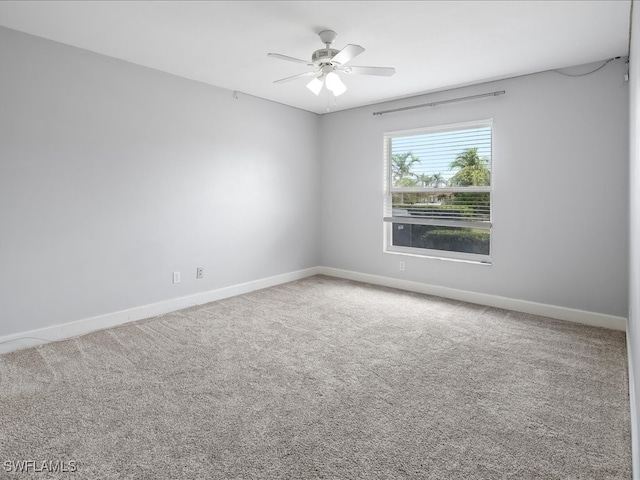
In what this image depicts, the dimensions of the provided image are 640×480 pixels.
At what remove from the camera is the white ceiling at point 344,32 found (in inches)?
100

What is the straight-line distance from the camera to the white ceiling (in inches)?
100

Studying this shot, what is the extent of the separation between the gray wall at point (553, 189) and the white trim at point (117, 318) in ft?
7.35

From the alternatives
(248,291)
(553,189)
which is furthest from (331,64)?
(248,291)

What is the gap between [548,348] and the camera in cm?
309

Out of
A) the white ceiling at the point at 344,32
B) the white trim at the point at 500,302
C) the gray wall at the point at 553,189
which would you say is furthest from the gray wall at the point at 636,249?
the white trim at the point at 500,302

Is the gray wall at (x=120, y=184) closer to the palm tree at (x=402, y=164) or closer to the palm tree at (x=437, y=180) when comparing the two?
the palm tree at (x=402, y=164)

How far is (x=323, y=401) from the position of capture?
2.29 m

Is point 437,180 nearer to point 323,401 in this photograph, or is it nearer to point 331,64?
point 331,64

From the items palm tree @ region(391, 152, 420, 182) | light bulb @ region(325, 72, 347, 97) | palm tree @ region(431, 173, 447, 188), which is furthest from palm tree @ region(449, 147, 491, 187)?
light bulb @ region(325, 72, 347, 97)

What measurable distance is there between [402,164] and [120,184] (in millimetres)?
3400

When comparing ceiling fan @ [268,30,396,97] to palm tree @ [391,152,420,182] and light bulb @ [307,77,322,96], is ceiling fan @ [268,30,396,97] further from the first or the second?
palm tree @ [391,152,420,182]

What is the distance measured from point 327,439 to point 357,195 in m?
3.88

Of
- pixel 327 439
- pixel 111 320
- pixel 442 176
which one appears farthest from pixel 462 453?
pixel 442 176

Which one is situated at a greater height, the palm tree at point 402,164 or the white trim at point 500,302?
the palm tree at point 402,164
